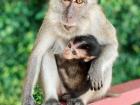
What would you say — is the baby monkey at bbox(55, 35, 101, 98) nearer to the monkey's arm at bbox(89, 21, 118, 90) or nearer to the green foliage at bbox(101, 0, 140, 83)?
the monkey's arm at bbox(89, 21, 118, 90)

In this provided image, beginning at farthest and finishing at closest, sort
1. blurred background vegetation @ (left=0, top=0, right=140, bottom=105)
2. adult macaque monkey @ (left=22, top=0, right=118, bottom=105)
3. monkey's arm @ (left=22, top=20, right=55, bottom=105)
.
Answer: blurred background vegetation @ (left=0, top=0, right=140, bottom=105), monkey's arm @ (left=22, top=20, right=55, bottom=105), adult macaque monkey @ (left=22, top=0, right=118, bottom=105)

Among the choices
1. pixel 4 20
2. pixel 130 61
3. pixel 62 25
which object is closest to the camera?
pixel 62 25

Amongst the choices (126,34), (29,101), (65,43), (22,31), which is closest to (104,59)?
(65,43)

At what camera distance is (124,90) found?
211 inches

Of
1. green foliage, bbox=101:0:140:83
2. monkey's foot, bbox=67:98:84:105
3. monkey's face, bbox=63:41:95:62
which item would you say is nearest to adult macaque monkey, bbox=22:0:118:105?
monkey's foot, bbox=67:98:84:105

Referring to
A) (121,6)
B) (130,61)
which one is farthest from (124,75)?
(121,6)

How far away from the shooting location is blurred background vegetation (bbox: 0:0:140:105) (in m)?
7.91

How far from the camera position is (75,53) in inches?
203

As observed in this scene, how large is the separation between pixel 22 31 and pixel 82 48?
306 cm

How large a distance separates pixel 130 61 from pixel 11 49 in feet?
4.58

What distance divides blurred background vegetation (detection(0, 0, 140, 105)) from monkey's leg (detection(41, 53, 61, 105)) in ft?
7.80

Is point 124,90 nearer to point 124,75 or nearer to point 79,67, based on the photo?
point 79,67

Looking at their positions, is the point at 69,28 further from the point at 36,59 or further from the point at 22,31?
the point at 22,31

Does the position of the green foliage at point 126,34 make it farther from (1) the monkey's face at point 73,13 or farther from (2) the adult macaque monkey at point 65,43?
(1) the monkey's face at point 73,13
